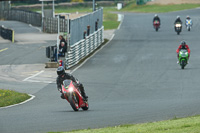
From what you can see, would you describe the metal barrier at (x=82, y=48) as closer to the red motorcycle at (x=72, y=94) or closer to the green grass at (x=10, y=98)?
the green grass at (x=10, y=98)

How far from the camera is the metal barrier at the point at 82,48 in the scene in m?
34.1

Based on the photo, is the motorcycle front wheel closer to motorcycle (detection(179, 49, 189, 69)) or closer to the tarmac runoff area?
the tarmac runoff area

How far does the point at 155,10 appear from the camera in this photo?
9450 cm

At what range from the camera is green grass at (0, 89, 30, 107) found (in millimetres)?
20237

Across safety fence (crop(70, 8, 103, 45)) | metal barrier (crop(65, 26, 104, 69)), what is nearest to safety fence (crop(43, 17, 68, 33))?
safety fence (crop(70, 8, 103, 45))

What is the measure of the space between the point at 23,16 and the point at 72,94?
6531 centimetres

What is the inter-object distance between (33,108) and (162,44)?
2844cm

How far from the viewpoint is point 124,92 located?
909 inches

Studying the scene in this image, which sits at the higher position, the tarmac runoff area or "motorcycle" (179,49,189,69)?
"motorcycle" (179,49,189,69)

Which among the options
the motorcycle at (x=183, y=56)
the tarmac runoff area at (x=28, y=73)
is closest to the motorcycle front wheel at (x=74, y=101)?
the tarmac runoff area at (x=28, y=73)

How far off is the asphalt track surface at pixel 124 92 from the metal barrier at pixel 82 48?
781mm

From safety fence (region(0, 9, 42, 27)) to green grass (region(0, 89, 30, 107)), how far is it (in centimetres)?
5060

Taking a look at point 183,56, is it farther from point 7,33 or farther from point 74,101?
point 7,33

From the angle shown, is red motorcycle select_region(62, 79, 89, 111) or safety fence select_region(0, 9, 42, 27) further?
safety fence select_region(0, 9, 42, 27)
